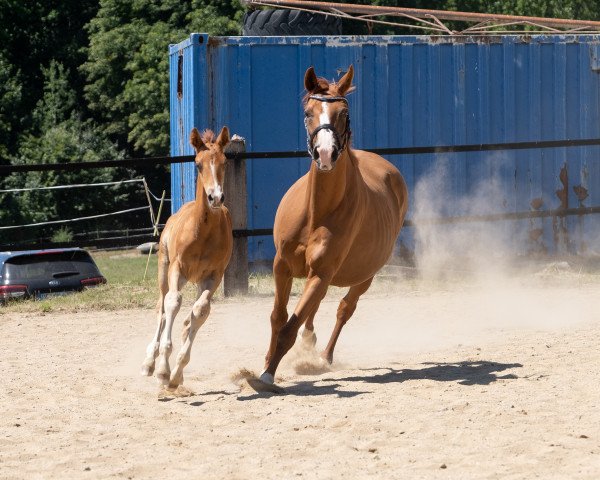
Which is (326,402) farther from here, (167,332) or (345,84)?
(345,84)

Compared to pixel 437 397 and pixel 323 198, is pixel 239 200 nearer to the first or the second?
pixel 323 198

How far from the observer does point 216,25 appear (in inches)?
1412

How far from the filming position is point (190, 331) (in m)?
7.94

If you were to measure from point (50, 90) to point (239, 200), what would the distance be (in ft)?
109

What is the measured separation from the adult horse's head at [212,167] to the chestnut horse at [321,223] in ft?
1.79

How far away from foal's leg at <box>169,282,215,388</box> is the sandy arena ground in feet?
0.60

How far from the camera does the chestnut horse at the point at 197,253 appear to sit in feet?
25.5

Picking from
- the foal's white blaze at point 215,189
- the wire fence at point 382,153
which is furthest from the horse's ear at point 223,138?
the wire fence at point 382,153

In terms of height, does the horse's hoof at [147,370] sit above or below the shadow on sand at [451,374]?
above

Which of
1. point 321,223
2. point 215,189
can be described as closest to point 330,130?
point 321,223

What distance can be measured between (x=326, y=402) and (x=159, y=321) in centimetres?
161

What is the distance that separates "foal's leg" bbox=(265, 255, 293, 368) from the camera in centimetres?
794

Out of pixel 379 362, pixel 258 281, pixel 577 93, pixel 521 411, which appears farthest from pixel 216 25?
pixel 521 411

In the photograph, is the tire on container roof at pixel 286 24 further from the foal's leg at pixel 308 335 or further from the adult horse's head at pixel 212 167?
the adult horse's head at pixel 212 167
